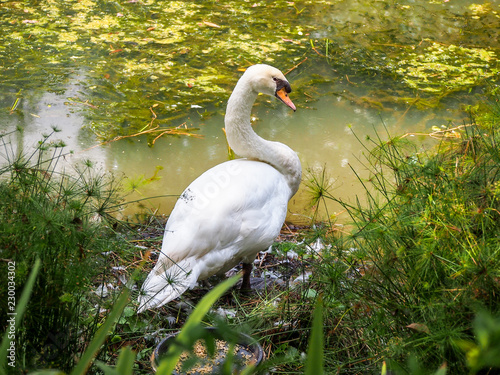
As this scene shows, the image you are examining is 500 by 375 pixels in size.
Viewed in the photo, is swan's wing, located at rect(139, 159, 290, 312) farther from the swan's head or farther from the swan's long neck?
the swan's head

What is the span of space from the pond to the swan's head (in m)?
0.59

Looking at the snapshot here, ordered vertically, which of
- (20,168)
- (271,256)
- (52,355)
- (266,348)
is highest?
(20,168)

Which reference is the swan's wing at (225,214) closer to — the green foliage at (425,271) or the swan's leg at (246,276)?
the swan's leg at (246,276)

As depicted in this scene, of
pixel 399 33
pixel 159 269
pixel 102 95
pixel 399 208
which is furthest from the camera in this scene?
pixel 399 33

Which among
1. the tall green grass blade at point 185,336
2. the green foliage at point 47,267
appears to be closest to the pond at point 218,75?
the green foliage at point 47,267

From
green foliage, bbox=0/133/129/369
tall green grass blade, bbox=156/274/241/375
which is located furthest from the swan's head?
tall green grass blade, bbox=156/274/241/375

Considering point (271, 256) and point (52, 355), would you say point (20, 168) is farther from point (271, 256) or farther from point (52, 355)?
point (271, 256)

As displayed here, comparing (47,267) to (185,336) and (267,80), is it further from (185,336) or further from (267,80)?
(267,80)

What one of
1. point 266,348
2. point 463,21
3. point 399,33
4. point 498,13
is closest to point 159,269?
point 266,348

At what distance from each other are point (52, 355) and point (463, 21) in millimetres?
7854

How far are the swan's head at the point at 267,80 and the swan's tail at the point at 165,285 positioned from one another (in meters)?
1.31

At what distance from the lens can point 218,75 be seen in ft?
19.7

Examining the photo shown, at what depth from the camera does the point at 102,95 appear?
552 cm

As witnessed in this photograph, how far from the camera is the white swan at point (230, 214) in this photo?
273 centimetres
